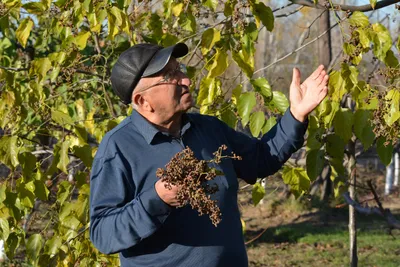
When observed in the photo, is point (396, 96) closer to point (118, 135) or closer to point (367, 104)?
point (367, 104)

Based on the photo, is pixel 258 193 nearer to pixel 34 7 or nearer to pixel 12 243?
pixel 12 243

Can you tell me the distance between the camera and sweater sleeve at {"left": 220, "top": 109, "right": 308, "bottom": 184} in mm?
2914

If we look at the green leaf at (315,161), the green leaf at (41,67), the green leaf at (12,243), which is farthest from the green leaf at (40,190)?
the green leaf at (315,161)

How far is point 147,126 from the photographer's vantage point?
2.64m

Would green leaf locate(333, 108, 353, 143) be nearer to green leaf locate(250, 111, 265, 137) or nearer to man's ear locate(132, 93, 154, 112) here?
green leaf locate(250, 111, 265, 137)

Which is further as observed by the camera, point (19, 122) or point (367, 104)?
point (19, 122)

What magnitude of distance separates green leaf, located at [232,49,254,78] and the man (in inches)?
17.5

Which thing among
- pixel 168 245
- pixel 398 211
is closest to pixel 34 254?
pixel 168 245

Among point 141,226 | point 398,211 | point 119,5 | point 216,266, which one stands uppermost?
point 119,5

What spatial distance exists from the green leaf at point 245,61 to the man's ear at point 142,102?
0.70m

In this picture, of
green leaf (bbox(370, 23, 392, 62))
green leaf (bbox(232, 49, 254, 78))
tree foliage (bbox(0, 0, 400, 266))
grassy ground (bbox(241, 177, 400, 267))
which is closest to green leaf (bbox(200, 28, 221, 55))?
tree foliage (bbox(0, 0, 400, 266))

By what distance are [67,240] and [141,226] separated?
1600 millimetres

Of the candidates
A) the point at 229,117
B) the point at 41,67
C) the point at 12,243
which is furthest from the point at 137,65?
the point at 12,243

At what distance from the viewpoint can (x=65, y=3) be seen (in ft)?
12.4
